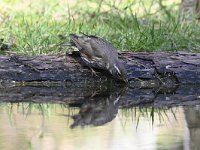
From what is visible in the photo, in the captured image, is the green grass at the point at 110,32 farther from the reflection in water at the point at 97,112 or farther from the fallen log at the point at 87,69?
the reflection in water at the point at 97,112

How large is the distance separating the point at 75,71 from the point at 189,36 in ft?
6.20

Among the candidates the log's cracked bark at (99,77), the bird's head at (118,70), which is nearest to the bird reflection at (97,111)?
the log's cracked bark at (99,77)

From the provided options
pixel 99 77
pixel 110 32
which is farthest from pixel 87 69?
pixel 110 32

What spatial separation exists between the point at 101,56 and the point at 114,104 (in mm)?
869

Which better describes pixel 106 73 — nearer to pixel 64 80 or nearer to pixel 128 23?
pixel 64 80

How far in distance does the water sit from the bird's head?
3.01ft

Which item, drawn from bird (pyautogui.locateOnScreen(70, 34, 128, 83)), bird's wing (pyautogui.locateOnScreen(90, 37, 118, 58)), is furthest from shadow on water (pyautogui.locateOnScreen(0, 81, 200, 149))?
bird's wing (pyautogui.locateOnScreen(90, 37, 118, 58))

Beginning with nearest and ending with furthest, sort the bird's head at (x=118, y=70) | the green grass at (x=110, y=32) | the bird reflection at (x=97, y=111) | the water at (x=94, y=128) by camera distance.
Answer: the water at (x=94, y=128), the bird reflection at (x=97, y=111), the bird's head at (x=118, y=70), the green grass at (x=110, y=32)

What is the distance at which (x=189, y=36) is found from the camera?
7246 mm

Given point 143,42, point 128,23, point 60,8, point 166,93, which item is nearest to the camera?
point 166,93

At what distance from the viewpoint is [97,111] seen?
457 cm

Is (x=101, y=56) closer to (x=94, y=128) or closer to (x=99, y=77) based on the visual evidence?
(x=99, y=77)

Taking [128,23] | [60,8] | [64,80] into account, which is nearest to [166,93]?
[64,80]

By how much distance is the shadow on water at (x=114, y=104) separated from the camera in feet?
13.8
